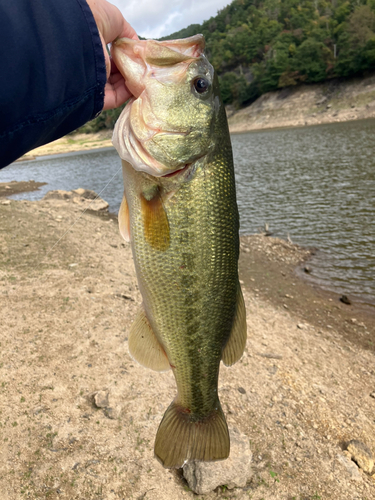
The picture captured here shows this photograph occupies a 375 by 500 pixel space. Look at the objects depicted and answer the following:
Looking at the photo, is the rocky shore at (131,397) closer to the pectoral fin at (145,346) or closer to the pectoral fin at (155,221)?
the pectoral fin at (145,346)

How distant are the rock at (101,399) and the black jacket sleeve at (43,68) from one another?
3.34m

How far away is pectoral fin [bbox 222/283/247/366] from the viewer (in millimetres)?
2432

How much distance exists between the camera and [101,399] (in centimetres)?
416

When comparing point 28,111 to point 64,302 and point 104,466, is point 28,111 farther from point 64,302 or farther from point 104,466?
point 64,302

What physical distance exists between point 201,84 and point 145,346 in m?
1.68

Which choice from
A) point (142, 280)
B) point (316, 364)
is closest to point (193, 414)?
point (142, 280)

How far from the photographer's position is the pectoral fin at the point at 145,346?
2404 mm

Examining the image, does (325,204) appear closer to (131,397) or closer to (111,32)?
(131,397)

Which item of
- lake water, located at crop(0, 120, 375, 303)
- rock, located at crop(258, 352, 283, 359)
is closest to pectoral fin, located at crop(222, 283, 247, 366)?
lake water, located at crop(0, 120, 375, 303)

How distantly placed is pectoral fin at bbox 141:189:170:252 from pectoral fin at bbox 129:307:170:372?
57 centimetres

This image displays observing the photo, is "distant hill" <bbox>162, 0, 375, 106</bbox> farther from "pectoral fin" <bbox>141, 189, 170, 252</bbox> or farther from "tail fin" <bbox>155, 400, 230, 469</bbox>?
"tail fin" <bbox>155, 400, 230, 469</bbox>


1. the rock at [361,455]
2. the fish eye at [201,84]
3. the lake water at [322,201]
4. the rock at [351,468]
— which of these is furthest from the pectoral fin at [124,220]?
the rock at [361,455]

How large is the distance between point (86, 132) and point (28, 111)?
245 feet

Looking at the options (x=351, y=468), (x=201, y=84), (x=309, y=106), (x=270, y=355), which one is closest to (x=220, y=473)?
(x=351, y=468)
